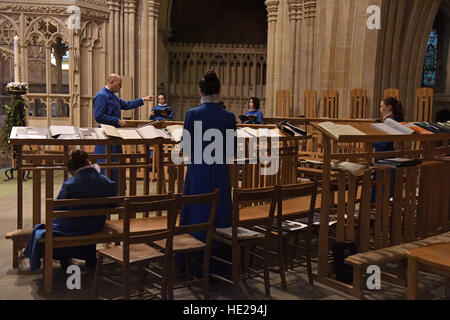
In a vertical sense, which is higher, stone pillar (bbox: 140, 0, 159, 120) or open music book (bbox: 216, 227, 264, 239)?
stone pillar (bbox: 140, 0, 159, 120)

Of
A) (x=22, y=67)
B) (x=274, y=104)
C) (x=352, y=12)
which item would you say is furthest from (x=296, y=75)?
(x=22, y=67)

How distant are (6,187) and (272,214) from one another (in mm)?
6375

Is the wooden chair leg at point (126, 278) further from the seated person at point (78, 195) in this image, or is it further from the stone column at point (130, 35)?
the stone column at point (130, 35)

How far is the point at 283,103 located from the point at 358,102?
2.18 m

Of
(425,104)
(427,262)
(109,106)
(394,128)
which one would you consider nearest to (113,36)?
(109,106)

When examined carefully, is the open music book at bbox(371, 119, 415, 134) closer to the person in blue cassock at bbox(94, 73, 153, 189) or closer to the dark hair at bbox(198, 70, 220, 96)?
the dark hair at bbox(198, 70, 220, 96)

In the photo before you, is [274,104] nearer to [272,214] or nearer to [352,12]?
[352,12]

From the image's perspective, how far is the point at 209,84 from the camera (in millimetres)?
4070

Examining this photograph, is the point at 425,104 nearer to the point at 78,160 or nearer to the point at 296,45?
the point at 296,45

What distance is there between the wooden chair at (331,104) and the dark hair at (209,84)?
6.44 metres

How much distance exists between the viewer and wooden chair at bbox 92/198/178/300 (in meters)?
3.26

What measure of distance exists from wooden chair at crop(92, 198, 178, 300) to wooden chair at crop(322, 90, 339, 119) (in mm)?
7329

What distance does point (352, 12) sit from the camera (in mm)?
10055

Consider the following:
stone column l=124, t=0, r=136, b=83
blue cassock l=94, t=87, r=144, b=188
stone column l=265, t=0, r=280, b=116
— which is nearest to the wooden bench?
blue cassock l=94, t=87, r=144, b=188
